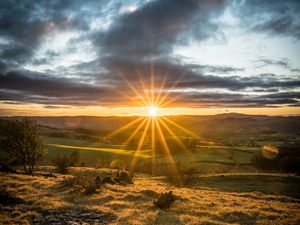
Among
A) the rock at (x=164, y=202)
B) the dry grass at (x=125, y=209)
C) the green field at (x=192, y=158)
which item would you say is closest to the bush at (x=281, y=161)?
the green field at (x=192, y=158)

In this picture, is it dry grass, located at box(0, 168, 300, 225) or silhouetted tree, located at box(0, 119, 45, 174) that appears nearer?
dry grass, located at box(0, 168, 300, 225)

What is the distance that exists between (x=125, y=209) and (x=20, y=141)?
24.5 metres

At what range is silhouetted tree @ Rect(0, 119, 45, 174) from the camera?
41.2m

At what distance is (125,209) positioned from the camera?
23172 mm

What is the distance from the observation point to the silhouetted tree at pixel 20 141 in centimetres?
4125

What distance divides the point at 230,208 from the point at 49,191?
16.9m

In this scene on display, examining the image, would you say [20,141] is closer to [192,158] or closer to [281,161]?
[192,158]

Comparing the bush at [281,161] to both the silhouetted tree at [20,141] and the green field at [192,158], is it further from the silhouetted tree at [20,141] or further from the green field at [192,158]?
the silhouetted tree at [20,141]

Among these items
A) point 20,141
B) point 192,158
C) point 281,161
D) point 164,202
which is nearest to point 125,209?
point 164,202

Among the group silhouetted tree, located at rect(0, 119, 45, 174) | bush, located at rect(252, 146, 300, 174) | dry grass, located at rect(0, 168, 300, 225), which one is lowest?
bush, located at rect(252, 146, 300, 174)

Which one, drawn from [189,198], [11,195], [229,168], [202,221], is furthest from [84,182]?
[229,168]

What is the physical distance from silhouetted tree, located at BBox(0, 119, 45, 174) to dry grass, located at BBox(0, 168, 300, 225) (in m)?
11.1

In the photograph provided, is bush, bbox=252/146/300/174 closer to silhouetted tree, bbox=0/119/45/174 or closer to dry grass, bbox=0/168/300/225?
dry grass, bbox=0/168/300/225

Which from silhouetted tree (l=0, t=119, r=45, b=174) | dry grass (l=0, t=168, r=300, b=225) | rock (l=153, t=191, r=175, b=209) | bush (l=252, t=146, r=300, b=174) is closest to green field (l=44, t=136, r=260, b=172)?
bush (l=252, t=146, r=300, b=174)
